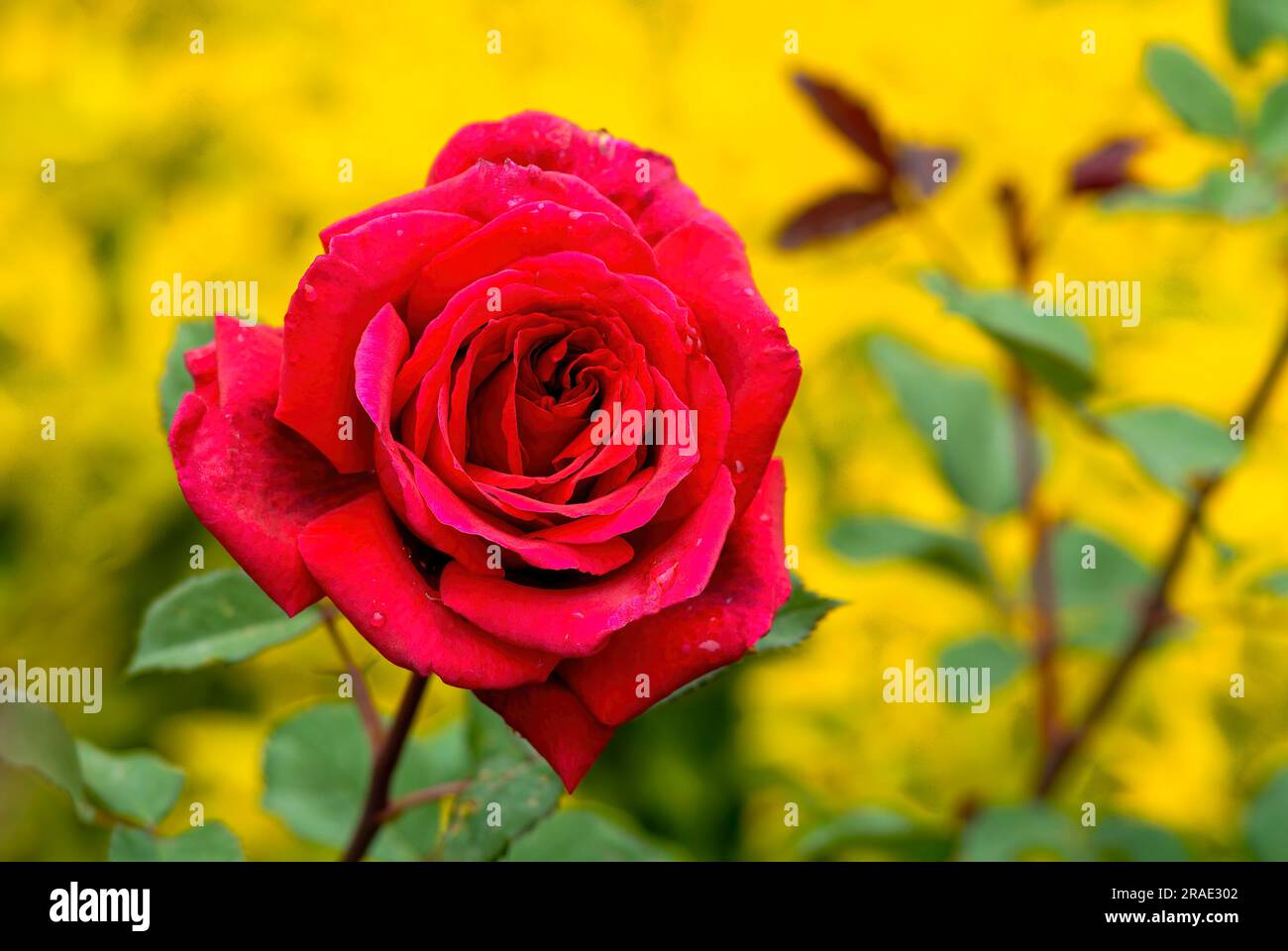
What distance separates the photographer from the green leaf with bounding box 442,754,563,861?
0.52 metres

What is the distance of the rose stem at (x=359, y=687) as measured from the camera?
21.5 inches

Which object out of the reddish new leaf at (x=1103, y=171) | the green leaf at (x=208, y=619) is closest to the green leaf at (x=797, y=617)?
the green leaf at (x=208, y=619)

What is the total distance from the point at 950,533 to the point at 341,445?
0.63 metres

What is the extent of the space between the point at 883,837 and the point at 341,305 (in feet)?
1.88

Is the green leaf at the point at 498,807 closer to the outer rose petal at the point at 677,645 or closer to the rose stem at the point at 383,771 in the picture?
the rose stem at the point at 383,771

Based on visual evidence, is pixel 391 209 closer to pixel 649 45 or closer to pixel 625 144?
pixel 625 144

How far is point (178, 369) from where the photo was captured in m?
0.54

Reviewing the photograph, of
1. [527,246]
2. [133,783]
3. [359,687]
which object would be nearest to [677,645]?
[527,246]

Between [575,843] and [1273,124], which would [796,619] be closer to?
[575,843]

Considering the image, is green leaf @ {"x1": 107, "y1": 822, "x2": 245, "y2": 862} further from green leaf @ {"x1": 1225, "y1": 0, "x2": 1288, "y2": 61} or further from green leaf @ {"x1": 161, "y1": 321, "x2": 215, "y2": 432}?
green leaf @ {"x1": 1225, "y1": 0, "x2": 1288, "y2": 61}

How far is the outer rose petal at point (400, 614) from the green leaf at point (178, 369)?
182 millimetres

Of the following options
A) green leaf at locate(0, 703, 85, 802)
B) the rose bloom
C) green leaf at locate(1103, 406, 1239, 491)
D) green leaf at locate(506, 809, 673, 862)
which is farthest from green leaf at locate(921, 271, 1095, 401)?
green leaf at locate(0, 703, 85, 802)

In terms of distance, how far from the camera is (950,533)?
94 cm
